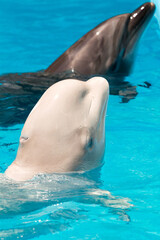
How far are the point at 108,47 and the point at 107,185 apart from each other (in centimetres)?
328

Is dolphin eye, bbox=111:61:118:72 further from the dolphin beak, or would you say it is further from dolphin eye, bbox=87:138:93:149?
dolphin eye, bbox=87:138:93:149

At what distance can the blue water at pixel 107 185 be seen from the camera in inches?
155

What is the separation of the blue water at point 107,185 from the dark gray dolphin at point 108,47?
0.58 meters

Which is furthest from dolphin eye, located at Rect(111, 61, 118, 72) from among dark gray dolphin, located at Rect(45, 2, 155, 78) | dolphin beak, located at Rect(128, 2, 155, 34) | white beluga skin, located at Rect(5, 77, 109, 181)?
white beluga skin, located at Rect(5, 77, 109, 181)

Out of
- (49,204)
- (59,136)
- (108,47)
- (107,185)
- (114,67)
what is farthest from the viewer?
(114,67)

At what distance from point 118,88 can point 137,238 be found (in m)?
3.92

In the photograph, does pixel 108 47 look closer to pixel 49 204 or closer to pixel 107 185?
pixel 107 185

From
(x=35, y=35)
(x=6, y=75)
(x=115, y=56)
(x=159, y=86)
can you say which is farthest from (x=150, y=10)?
(x=35, y=35)

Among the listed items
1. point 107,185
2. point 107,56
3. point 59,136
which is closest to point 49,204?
point 59,136

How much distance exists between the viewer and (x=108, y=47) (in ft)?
24.7

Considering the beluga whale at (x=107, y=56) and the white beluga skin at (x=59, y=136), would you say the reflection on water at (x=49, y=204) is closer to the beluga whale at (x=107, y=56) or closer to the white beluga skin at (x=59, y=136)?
the white beluga skin at (x=59, y=136)

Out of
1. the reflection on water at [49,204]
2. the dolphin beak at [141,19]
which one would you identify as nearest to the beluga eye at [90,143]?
the reflection on water at [49,204]

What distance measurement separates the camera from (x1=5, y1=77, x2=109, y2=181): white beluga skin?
4234mm

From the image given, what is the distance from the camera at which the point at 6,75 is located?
7.70 m
